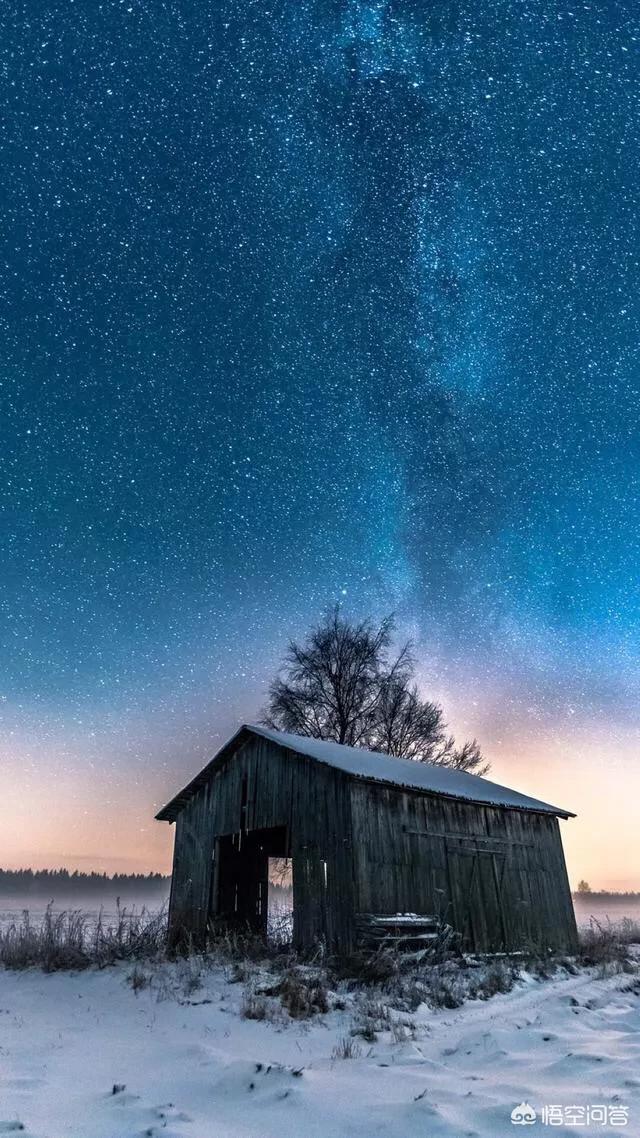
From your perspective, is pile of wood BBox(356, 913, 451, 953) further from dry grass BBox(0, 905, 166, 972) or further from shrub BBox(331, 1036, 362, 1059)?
shrub BBox(331, 1036, 362, 1059)

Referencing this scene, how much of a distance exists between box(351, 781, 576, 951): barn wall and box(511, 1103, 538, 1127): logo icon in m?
8.90

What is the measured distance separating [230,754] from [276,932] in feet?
15.0

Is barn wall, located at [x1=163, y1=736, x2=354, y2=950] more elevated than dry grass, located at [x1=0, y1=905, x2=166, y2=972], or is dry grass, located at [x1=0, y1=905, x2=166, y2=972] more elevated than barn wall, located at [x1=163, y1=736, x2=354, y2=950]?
barn wall, located at [x1=163, y1=736, x2=354, y2=950]

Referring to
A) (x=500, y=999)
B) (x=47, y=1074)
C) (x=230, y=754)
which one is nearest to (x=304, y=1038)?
(x=47, y=1074)

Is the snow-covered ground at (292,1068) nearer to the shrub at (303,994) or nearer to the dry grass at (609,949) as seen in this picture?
the shrub at (303,994)

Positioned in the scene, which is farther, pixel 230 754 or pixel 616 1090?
pixel 230 754

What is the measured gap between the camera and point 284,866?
3030cm

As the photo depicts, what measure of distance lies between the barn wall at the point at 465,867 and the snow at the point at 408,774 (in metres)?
0.31

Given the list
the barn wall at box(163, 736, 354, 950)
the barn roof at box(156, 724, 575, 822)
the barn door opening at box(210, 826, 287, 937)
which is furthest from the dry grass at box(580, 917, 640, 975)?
the barn door opening at box(210, 826, 287, 937)

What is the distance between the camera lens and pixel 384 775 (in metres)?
15.4

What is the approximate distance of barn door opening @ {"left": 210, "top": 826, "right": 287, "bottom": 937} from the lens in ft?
58.6

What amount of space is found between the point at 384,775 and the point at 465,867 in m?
3.62

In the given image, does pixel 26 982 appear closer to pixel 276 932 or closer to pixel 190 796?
pixel 276 932

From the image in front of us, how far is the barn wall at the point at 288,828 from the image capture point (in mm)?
13953
